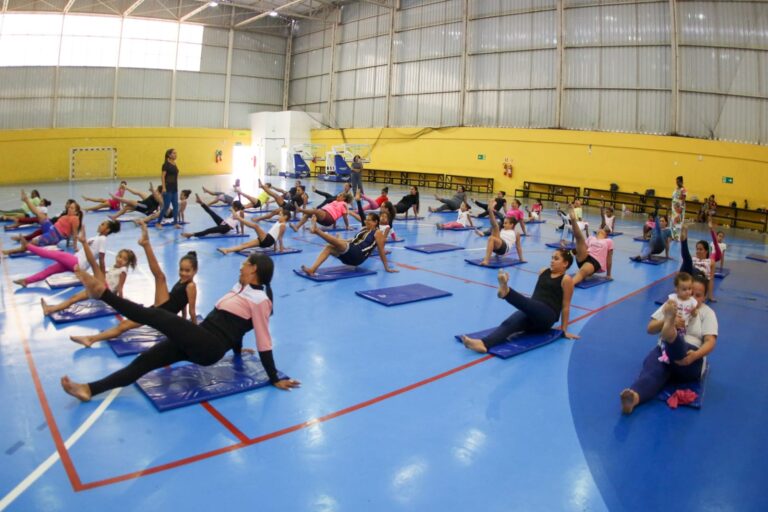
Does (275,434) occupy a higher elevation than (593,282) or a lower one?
lower

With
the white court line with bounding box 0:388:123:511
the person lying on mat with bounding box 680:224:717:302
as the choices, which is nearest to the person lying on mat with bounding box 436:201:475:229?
the person lying on mat with bounding box 680:224:717:302

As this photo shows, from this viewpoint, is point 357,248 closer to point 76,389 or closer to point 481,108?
point 76,389

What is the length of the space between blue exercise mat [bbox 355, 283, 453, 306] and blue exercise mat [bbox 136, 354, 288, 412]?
266cm

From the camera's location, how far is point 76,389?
409cm

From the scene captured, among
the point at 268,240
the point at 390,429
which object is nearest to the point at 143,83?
the point at 268,240

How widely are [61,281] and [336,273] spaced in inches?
152

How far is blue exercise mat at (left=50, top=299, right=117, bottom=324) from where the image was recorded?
600 centimetres

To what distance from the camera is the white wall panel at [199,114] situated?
102 ft

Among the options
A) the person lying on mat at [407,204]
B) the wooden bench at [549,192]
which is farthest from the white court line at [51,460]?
the wooden bench at [549,192]

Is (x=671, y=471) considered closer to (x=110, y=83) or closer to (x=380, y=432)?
(x=380, y=432)

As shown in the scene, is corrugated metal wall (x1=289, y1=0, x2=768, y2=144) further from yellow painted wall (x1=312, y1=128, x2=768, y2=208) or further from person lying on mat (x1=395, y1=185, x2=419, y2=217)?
person lying on mat (x1=395, y1=185, x2=419, y2=217)

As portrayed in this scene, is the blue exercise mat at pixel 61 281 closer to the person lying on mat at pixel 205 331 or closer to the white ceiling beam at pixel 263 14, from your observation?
the person lying on mat at pixel 205 331

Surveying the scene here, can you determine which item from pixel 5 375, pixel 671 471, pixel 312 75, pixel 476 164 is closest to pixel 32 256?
pixel 5 375

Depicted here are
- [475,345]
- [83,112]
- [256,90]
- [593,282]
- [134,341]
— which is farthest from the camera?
[256,90]
